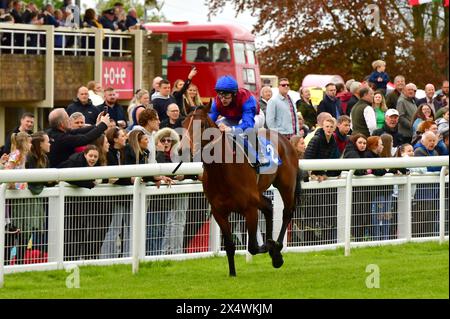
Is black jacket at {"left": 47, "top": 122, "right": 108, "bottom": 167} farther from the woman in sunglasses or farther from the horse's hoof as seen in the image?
the horse's hoof

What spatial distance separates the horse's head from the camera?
11602 mm

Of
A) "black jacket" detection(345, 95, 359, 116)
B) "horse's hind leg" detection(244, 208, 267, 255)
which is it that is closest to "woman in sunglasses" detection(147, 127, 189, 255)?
"horse's hind leg" detection(244, 208, 267, 255)

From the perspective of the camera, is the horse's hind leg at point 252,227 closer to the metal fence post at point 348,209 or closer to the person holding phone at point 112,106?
the metal fence post at point 348,209

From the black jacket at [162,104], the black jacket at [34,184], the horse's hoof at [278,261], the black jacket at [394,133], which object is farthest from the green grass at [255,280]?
the black jacket at [394,133]

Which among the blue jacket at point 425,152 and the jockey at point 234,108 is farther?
the blue jacket at point 425,152

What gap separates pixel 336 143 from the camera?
52.1 ft

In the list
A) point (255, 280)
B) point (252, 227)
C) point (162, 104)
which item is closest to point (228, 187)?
point (252, 227)

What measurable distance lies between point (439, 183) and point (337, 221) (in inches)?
63.6

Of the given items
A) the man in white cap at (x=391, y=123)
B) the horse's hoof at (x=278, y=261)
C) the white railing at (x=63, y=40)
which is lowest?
the horse's hoof at (x=278, y=261)

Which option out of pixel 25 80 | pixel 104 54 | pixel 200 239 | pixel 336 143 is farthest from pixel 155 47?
pixel 200 239

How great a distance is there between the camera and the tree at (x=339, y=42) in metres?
36.3

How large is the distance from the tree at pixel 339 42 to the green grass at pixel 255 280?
75.2 feet

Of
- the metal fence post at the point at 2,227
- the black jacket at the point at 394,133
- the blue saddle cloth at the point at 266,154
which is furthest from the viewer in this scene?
the black jacket at the point at 394,133

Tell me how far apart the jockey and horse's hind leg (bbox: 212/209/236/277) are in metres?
0.63
